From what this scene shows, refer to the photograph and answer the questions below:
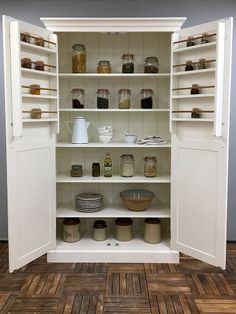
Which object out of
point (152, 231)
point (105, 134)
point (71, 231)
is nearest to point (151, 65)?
point (105, 134)

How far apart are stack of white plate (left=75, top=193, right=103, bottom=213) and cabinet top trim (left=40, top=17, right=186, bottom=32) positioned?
1.57 metres

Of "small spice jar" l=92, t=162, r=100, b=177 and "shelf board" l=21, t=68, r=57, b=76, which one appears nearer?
"shelf board" l=21, t=68, r=57, b=76

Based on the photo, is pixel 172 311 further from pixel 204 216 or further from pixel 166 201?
pixel 166 201

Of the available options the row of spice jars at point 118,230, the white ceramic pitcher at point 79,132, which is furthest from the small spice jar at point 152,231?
the white ceramic pitcher at point 79,132

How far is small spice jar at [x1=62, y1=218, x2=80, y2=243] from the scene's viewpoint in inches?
146

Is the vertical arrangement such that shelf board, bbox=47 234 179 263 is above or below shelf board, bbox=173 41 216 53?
below

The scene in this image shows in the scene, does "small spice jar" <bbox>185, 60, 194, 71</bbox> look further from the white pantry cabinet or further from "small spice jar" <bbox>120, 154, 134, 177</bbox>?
"small spice jar" <bbox>120, 154, 134, 177</bbox>

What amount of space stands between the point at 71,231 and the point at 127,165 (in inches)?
33.2

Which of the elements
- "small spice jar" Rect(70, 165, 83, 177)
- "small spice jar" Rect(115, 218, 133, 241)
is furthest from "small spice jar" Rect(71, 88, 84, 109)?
"small spice jar" Rect(115, 218, 133, 241)

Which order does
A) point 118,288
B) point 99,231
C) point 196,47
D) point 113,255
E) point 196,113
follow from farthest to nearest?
point 99,231 → point 113,255 → point 196,113 → point 196,47 → point 118,288

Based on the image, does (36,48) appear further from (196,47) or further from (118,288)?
(118,288)

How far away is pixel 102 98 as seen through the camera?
3.70 metres

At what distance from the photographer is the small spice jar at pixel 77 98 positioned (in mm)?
3719

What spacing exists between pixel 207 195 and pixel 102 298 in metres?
1.21
